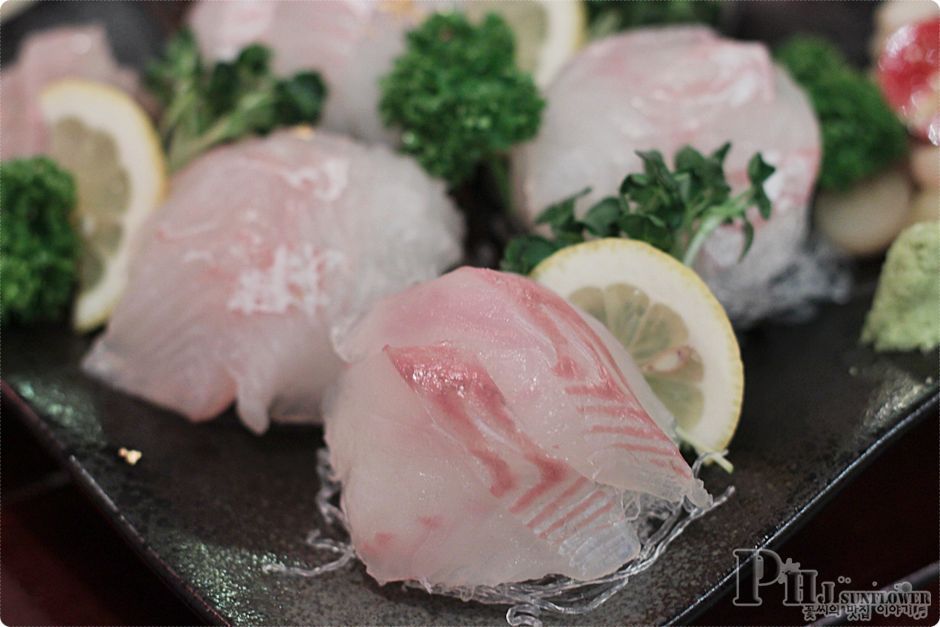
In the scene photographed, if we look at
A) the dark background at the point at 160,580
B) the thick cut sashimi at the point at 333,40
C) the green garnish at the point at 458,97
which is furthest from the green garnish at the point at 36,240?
the green garnish at the point at 458,97

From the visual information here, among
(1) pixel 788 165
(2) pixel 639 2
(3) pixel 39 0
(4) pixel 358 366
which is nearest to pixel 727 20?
(2) pixel 639 2

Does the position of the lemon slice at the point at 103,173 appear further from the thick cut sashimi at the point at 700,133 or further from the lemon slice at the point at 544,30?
the lemon slice at the point at 544,30

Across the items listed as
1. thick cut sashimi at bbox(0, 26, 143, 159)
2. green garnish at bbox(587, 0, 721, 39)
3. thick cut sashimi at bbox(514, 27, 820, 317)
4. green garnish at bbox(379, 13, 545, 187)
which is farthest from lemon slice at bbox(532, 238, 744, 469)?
thick cut sashimi at bbox(0, 26, 143, 159)

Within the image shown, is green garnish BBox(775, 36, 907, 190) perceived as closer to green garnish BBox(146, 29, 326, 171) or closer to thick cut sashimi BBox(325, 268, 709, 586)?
thick cut sashimi BBox(325, 268, 709, 586)

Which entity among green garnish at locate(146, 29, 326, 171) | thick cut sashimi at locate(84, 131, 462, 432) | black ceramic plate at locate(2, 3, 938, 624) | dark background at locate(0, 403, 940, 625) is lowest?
dark background at locate(0, 403, 940, 625)

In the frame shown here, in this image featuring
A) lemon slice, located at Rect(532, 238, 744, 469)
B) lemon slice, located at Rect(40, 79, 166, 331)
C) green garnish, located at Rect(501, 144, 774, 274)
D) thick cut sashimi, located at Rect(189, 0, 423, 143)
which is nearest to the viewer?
lemon slice, located at Rect(532, 238, 744, 469)

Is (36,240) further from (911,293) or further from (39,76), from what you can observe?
(911,293)

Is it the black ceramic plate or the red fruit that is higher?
the red fruit
